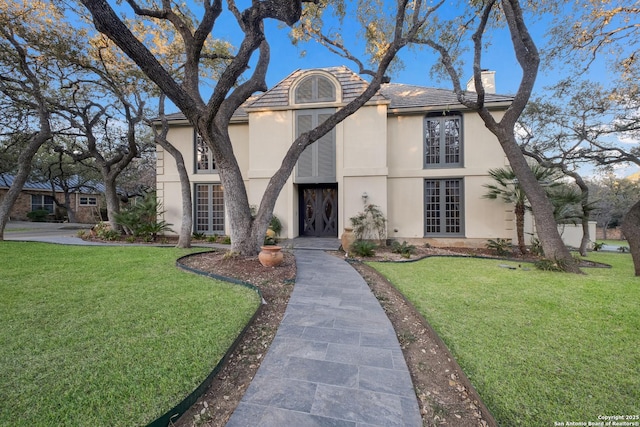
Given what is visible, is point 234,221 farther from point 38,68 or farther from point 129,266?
point 38,68

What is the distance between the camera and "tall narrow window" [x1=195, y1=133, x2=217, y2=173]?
11906mm

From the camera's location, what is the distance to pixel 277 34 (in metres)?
8.66

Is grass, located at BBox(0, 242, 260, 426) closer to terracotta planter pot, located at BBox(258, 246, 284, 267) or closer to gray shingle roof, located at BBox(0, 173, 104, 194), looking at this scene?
terracotta planter pot, located at BBox(258, 246, 284, 267)

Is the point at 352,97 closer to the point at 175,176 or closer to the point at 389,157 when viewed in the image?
the point at 389,157

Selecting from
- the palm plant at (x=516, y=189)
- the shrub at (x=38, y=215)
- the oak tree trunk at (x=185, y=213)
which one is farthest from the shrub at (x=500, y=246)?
the shrub at (x=38, y=215)

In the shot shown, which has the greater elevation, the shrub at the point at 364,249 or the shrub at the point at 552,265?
the shrub at the point at 364,249

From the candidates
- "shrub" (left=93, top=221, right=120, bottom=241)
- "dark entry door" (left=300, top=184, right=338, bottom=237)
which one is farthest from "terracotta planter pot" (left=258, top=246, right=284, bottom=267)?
"shrub" (left=93, top=221, right=120, bottom=241)

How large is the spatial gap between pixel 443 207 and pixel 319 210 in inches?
202

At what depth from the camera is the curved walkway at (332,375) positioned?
1938 millimetres

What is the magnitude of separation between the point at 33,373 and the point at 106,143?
17.3m

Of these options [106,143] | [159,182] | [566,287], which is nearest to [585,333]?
[566,287]

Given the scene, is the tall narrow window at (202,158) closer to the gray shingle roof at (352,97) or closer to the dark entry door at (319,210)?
the gray shingle roof at (352,97)

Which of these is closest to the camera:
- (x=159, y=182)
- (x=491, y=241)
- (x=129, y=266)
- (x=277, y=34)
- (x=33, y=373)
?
(x=33, y=373)

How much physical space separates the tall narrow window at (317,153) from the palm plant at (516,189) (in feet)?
19.4
